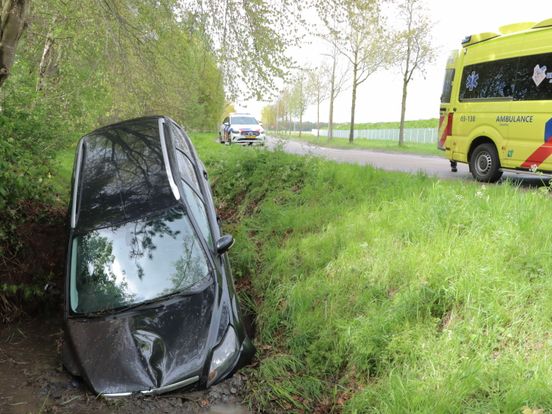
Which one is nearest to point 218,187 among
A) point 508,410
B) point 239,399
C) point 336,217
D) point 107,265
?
point 336,217

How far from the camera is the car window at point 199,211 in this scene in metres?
4.32

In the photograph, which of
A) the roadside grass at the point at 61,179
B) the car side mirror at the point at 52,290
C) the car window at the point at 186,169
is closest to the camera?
the car side mirror at the point at 52,290

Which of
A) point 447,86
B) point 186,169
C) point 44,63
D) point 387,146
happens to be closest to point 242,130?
point 44,63

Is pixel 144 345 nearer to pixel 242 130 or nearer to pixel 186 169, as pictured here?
pixel 186 169

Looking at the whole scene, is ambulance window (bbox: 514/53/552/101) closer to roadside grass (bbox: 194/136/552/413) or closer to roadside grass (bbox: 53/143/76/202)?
roadside grass (bbox: 194/136/552/413)

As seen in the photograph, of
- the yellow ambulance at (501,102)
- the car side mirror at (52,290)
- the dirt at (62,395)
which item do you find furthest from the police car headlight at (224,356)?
the yellow ambulance at (501,102)

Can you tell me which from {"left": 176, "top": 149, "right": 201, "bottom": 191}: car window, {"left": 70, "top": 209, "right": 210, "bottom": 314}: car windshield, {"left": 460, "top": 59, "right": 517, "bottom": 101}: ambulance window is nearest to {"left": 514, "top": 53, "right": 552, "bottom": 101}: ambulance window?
{"left": 460, "top": 59, "right": 517, "bottom": 101}: ambulance window

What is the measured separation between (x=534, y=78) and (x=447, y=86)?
8.32ft

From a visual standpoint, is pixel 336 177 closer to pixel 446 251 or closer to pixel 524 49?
pixel 446 251

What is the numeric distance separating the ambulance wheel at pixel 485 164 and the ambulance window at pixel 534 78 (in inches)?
44.6

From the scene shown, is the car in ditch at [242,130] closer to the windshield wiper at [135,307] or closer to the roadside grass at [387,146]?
the roadside grass at [387,146]

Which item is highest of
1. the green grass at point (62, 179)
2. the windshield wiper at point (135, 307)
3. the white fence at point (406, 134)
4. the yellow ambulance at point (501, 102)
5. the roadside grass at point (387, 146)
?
the yellow ambulance at point (501, 102)

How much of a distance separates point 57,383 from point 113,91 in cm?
698

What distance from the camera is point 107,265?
12.9 ft
